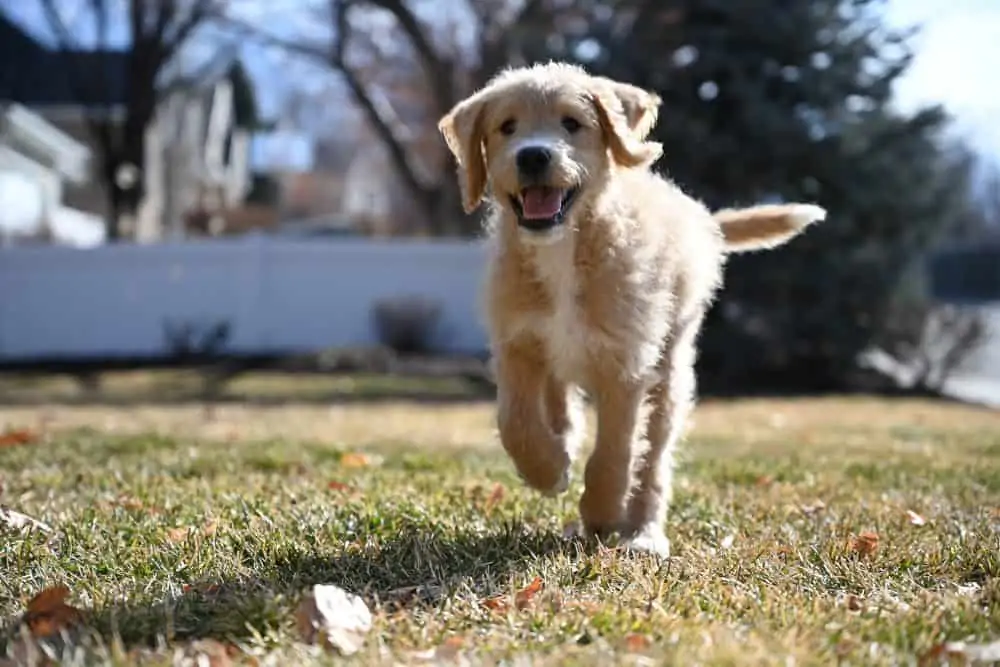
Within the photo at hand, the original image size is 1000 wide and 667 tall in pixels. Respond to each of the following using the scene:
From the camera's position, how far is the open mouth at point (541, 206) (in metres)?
4.13

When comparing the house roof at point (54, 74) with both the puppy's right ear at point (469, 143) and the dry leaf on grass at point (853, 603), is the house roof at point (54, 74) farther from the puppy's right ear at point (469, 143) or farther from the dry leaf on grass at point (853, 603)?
the dry leaf on grass at point (853, 603)

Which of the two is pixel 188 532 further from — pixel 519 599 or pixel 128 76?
pixel 128 76

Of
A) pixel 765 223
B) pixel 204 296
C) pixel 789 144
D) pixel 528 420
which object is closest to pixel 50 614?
pixel 528 420

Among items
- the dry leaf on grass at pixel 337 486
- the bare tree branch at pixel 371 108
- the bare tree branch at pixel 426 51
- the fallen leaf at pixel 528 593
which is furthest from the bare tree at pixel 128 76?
the fallen leaf at pixel 528 593

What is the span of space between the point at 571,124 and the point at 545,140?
216mm

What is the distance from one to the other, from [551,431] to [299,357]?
14203mm

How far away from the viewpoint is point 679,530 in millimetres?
4301

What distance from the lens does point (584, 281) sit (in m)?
4.14

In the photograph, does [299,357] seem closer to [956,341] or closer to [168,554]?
[956,341]

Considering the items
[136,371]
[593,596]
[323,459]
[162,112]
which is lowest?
[136,371]

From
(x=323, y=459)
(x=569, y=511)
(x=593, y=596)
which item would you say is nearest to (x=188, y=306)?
(x=323, y=459)

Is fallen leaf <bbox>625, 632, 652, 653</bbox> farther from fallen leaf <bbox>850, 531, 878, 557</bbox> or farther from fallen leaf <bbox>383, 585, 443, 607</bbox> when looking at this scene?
fallen leaf <bbox>850, 531, 878, 557</bbox>

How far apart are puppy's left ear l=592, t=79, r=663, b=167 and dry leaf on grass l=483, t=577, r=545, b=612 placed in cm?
199

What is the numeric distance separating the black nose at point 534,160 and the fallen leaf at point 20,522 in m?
2.15
